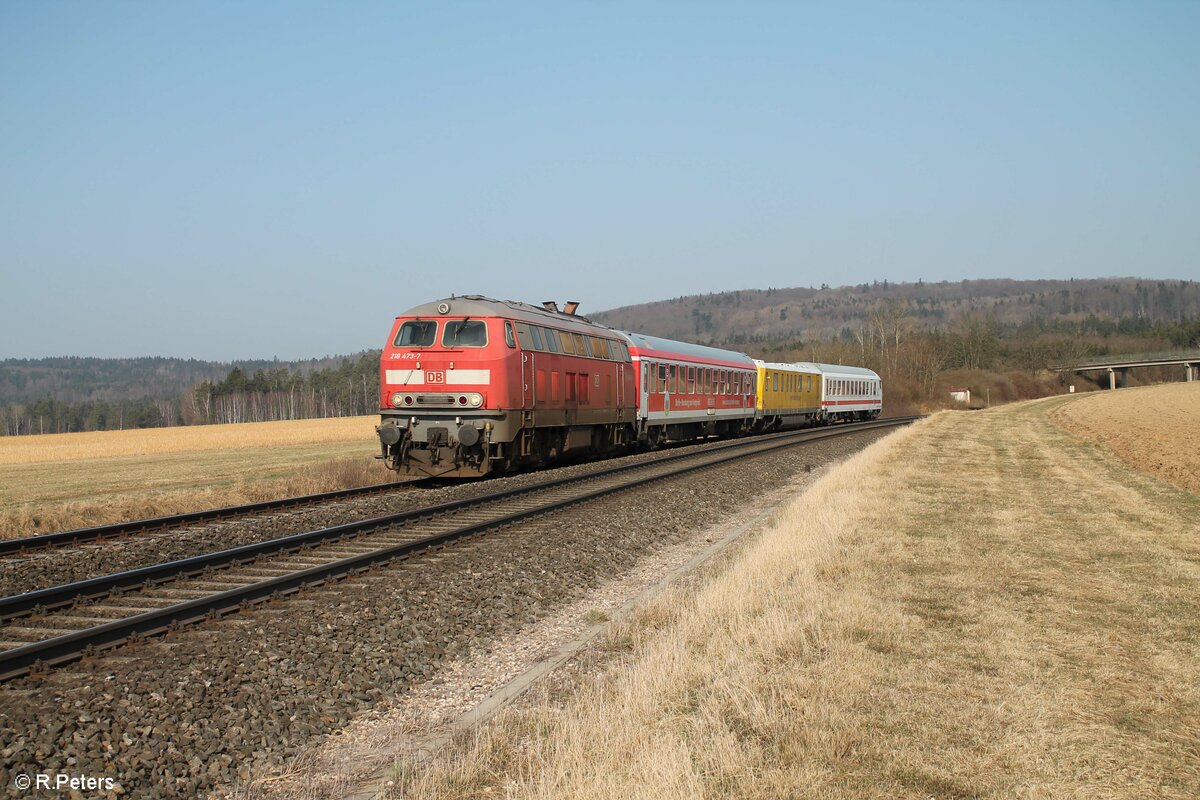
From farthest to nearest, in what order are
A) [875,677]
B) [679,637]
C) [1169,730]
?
[679,637], [875,677], [1169,730]

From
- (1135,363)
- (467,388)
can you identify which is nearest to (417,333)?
(467,388)

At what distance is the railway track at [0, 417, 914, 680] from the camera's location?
6992mm

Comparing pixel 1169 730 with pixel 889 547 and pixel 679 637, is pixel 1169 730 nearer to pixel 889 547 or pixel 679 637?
pixel 679 637

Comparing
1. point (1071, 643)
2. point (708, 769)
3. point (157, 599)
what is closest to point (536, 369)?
point (157, 599)

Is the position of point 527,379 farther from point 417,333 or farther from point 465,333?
point 417,333

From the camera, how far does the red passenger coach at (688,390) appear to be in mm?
28750

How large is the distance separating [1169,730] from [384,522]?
10.3 metres

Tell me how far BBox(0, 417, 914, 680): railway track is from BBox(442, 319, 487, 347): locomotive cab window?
4.35 metres

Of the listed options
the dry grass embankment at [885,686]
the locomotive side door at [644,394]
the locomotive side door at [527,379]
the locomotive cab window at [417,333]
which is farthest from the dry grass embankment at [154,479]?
the dry grass embankment at [885,686]

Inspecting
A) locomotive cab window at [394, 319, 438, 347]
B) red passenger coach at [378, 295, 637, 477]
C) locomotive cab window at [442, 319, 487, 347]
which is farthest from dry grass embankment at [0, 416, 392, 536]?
locomotive cab window at [442, 319, 487, 347]

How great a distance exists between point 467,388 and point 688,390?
15455 mm

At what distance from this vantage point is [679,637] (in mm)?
7414

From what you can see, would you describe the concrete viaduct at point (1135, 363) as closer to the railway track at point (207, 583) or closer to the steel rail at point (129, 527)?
the steel rail at point (129, 527)

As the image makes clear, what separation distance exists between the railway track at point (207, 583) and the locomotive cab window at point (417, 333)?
500cm
